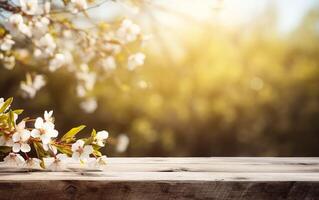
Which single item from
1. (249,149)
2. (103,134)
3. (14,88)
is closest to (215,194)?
(103,134)

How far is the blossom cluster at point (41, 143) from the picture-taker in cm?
161

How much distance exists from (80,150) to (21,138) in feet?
0.56

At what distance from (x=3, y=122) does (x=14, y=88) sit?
34.8 ft

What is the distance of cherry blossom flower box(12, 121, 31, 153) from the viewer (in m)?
1.60

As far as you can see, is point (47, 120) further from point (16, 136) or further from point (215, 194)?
point (215, 194)

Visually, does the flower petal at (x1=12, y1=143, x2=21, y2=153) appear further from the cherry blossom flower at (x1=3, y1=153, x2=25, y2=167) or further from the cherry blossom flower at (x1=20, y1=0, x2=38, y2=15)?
the cherry blossom flower at (x1=20, y1=0, x2=38, y2=15)

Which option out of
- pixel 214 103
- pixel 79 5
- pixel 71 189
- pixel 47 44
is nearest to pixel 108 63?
pixel 47 44

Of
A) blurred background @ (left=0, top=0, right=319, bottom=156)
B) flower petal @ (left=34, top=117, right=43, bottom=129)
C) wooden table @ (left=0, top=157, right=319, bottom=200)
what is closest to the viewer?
wooden table @ (left=0, top=157, right=319, bottom=200)

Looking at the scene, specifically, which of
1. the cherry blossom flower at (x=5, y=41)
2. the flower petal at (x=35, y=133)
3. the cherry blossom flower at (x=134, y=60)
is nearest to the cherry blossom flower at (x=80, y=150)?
the flower petal at (x=35, y=133)

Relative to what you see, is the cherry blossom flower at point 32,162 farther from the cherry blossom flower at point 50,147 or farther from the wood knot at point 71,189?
the wood knot at point 71,189

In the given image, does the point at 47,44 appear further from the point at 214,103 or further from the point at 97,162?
the point at 214,103

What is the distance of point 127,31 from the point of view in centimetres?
284

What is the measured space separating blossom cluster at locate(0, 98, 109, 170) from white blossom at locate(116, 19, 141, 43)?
1217 millimetres

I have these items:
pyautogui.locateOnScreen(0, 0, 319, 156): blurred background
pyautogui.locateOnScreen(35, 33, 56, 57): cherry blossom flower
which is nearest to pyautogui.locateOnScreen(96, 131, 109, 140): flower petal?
pyautogui.locateOnScreen(35, 33, 56, 57): cherry blossom flower
